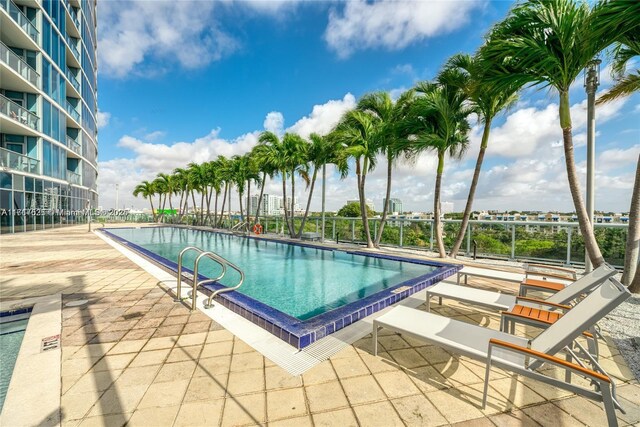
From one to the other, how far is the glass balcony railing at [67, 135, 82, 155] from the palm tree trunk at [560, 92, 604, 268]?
27650 millimetres

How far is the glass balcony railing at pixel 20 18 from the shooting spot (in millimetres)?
12828

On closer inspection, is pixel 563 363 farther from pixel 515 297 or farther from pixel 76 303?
pixel 76 303

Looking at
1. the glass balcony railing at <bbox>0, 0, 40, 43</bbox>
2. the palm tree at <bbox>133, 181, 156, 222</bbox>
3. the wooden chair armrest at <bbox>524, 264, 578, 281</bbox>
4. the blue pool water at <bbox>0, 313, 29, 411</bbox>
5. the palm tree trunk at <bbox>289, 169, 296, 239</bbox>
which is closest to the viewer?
the blue pool water at <bbox>0, 313, 29, 411</bbox>

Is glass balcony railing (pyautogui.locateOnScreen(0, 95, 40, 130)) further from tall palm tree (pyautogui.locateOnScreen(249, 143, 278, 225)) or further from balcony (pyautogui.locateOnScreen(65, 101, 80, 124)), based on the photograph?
tall palm tree (pyautogui.locateOnScreen(249, 143, 278, 225))

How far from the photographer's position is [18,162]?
13.6m

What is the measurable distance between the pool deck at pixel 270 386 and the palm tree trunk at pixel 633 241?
2721mm

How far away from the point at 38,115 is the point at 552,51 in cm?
2318

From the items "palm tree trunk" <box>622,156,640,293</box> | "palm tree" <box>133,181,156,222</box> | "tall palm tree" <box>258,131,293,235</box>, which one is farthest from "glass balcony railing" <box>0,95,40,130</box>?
"palm tree" <box>133,181,156,222</box>

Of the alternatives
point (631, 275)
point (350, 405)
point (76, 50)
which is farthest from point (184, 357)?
point (76, 50)

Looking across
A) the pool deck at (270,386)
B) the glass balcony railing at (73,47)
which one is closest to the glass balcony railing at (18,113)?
the glass balcony railing at (73,47)

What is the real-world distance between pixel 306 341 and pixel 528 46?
5579 mm

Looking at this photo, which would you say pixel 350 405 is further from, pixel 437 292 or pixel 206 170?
pixel 206 170

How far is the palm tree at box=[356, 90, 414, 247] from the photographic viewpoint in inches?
340

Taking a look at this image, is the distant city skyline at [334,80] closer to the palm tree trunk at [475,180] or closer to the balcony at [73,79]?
the palm tree trunk at [475,180]
